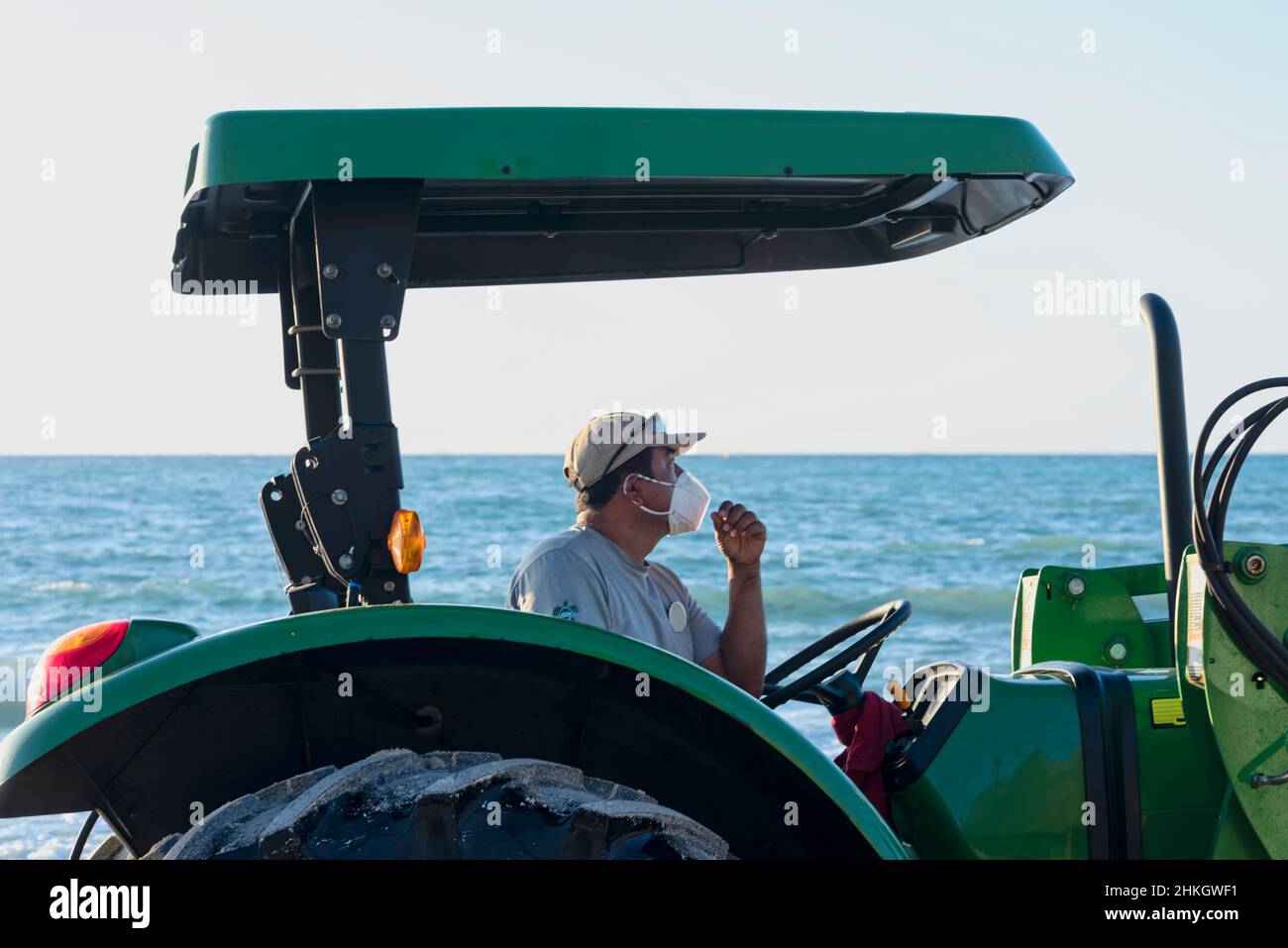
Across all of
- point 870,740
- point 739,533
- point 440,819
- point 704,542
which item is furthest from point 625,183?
point 704,542

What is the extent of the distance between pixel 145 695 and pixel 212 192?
0.76m

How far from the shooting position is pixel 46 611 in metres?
18.1

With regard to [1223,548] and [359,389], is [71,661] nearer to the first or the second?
[359,389]

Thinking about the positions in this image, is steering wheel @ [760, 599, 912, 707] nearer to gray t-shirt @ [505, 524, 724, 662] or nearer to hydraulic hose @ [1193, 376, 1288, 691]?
gray t-shirt @ [505, 524, 724, 662]

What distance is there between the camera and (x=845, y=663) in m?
3.01

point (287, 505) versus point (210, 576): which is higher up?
point (287, 505)

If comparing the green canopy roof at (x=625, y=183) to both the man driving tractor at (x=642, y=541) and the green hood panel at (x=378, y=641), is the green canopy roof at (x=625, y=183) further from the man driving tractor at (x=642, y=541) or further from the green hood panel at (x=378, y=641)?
the green hood panel at (x=378, y=641)

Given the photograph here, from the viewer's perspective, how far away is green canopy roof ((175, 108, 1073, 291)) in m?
2.13

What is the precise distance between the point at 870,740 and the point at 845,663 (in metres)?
0.20

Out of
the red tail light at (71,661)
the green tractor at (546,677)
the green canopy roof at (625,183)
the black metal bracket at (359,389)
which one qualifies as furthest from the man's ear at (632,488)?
the red tail light at (71,661)

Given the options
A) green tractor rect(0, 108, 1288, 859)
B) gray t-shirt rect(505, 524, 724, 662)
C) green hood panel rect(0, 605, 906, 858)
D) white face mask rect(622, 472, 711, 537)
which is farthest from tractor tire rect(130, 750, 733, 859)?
white face mask rect(622, 472, 711, 537)
